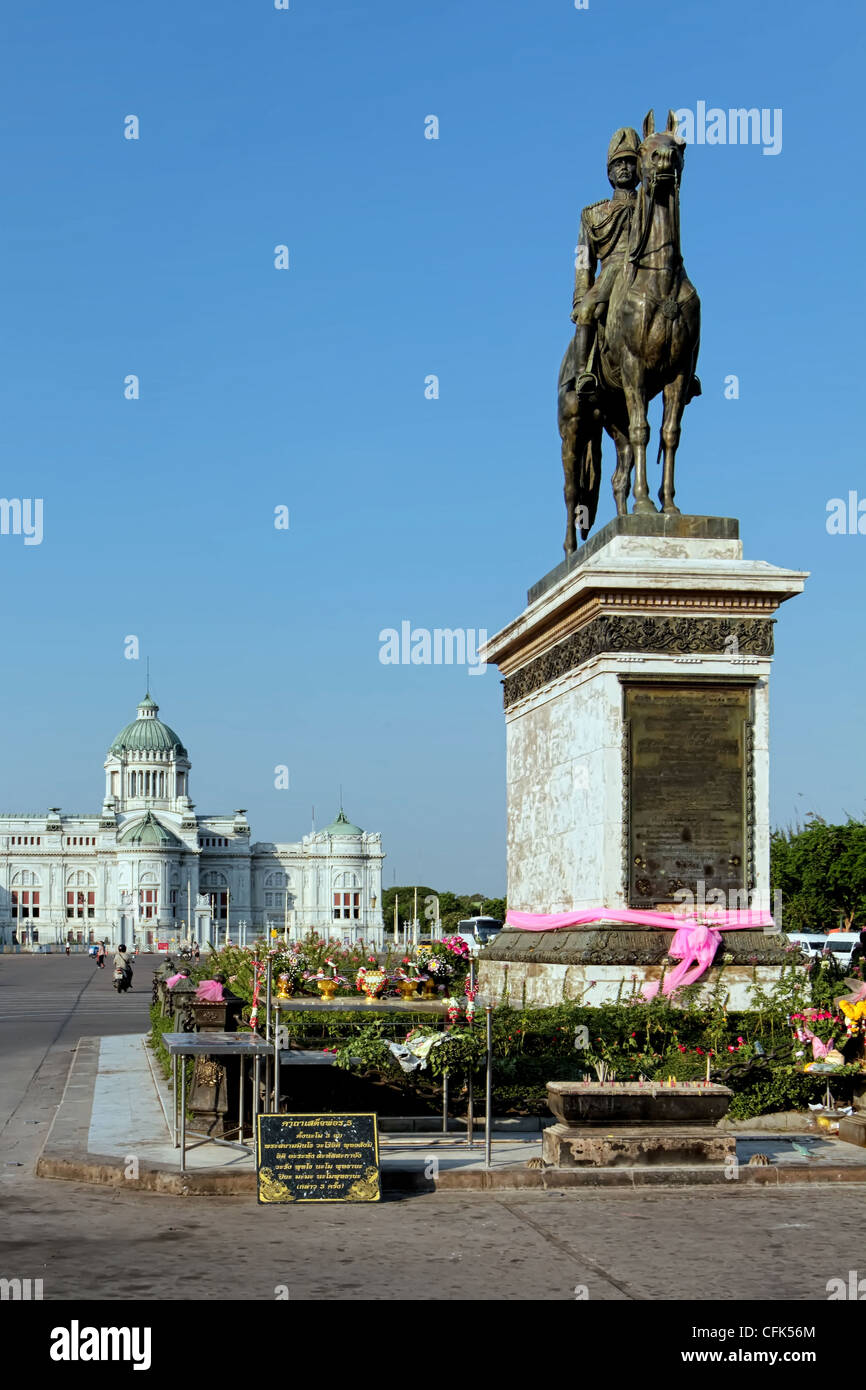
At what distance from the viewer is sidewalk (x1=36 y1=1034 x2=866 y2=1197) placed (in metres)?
11.3

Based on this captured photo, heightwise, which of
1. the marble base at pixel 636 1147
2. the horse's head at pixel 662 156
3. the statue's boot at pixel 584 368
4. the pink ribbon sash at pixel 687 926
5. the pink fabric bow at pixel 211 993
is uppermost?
the horse's head at pixel 662 156

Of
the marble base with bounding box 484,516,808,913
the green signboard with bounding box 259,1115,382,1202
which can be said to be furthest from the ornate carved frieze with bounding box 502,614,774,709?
the green signboard with bounding box 259,1115,382,1202

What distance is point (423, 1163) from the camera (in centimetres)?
1185

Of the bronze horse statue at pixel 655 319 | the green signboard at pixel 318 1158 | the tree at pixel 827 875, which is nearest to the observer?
the green signboard at pixel 318 1158

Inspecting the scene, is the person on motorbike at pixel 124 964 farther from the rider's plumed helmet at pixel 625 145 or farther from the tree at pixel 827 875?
the rider's plumed helmet at pixel 625 145

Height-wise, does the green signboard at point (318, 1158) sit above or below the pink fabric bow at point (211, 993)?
below

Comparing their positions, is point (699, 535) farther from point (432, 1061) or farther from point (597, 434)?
point (432, 1061)

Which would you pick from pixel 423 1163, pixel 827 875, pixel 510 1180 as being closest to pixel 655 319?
pixel 423 1163

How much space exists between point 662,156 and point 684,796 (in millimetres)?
6220

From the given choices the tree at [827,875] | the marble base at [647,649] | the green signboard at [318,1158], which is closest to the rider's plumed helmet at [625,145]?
the marble base at [647,649]

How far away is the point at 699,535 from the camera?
15.8 m

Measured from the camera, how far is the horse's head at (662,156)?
16062 mm

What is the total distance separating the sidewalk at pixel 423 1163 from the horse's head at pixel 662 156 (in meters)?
9.07
